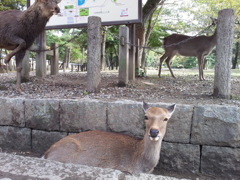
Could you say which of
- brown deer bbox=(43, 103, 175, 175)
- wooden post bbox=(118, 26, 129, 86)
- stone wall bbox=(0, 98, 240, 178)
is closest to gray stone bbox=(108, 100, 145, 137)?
stone wall bbox=(0, 98, 240, 178)

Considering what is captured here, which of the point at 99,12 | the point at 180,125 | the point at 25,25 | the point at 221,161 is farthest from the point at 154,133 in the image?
the point at 99,12

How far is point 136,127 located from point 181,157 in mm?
784

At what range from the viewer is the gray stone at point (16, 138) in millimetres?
3760

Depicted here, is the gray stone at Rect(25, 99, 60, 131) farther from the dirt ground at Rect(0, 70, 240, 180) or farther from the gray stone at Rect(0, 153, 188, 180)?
the gray stone at Rect(0, 153, 188, 180)

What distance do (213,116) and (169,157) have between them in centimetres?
88

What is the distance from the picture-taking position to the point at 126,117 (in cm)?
330

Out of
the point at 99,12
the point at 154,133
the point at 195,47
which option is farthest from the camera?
the point at 195,47

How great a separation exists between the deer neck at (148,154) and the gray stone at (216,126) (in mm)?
787

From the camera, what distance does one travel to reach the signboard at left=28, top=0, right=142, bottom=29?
582 cm

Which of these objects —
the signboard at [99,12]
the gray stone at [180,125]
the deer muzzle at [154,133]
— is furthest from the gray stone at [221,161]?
the signboard at [99,12]

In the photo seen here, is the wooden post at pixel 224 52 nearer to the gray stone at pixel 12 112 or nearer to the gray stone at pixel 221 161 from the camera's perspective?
the gray stone at pixel 221 161

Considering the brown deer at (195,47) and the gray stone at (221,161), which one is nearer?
the gray stone at (221,161)

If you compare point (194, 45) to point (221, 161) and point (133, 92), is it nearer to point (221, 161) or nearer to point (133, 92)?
point (133, 92)

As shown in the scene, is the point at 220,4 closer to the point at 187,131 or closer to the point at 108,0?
the point at 108,0
